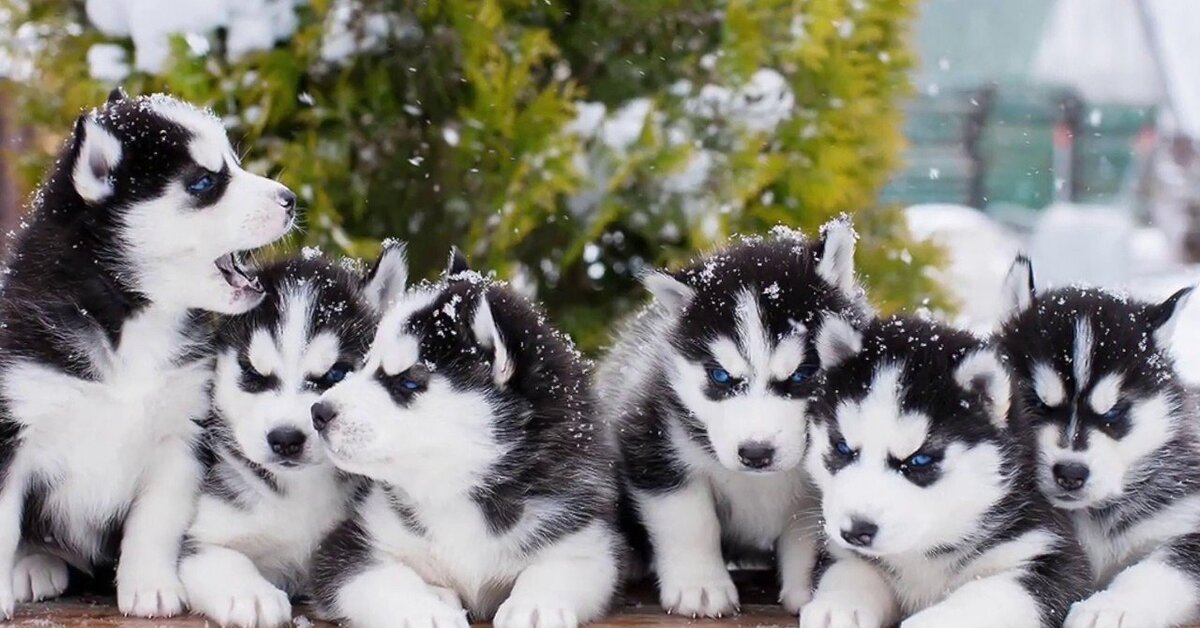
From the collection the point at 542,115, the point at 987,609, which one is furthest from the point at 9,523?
the point at 542,115

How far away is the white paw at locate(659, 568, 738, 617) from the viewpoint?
2.67m

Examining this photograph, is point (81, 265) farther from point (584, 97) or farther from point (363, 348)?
point (584, 97)

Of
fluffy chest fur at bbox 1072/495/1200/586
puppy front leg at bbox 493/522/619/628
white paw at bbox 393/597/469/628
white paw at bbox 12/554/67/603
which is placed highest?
fluffy chest fur at bbox 1072/495/1200/586

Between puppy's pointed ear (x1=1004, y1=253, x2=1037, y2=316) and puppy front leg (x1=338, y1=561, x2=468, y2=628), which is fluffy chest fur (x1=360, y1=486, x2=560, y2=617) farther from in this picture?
puppy's pointed ear (x1=1004, y1=253, x2=1037, y2=316)

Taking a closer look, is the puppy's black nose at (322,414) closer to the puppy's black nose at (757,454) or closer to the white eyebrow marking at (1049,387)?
the puppy's black nose at (757,454)

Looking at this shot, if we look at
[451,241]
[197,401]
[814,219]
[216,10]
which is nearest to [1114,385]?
[197,401]

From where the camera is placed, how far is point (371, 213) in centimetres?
461

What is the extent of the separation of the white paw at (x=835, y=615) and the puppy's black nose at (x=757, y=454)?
0.89ft

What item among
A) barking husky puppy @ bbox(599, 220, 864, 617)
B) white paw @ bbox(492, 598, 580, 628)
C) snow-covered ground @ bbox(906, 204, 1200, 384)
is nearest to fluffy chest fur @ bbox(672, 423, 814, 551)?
barking husky puppy @ bbox(599, 220, 864, 617)

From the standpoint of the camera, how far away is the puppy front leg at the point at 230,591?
8.22 feet

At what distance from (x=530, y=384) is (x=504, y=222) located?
1.86m

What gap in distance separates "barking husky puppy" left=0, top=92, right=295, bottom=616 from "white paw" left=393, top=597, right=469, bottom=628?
508 mm

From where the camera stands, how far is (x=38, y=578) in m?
2.78

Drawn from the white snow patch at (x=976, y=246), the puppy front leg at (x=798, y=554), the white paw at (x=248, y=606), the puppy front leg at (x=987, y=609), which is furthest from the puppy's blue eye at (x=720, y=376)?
the white snow patch at (x=976, y=246)
